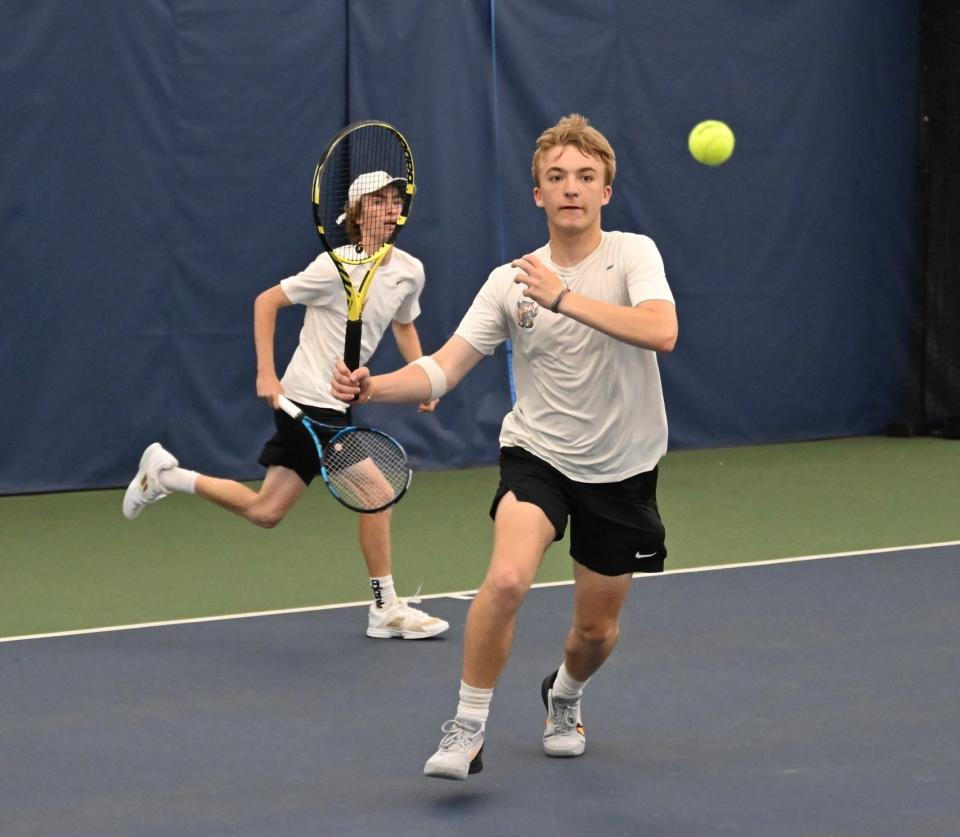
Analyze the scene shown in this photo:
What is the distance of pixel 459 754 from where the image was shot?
3393 millimetres

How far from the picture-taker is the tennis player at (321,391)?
5027mm

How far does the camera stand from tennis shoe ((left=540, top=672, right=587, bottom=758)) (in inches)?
147

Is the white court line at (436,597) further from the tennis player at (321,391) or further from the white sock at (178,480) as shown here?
the white sock at (178,480)

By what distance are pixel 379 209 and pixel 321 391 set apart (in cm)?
66

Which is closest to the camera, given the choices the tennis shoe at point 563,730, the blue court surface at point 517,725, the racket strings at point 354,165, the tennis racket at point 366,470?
the blue court surface at point 517,725

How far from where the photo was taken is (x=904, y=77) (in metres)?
10.5

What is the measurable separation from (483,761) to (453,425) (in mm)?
5429

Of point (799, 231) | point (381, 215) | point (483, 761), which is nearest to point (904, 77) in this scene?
point (799, 231)

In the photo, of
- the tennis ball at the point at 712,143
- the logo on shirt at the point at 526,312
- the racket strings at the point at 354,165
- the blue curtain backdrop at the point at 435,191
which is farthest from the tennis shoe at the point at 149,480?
the tennis ball at the point at 712,143

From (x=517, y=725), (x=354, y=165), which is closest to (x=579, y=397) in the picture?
(x=517, y=725)

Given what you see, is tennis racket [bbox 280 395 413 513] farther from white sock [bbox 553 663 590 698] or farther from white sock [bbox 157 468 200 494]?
white sock [bbox 157 468 200 494]

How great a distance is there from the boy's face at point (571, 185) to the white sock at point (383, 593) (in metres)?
1.70

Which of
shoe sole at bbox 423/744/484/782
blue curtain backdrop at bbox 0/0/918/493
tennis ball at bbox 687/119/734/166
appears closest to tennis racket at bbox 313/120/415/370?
shoe sole at bbox 423/744/484/782

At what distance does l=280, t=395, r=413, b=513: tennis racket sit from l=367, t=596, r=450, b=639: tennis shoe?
0.81 metres
